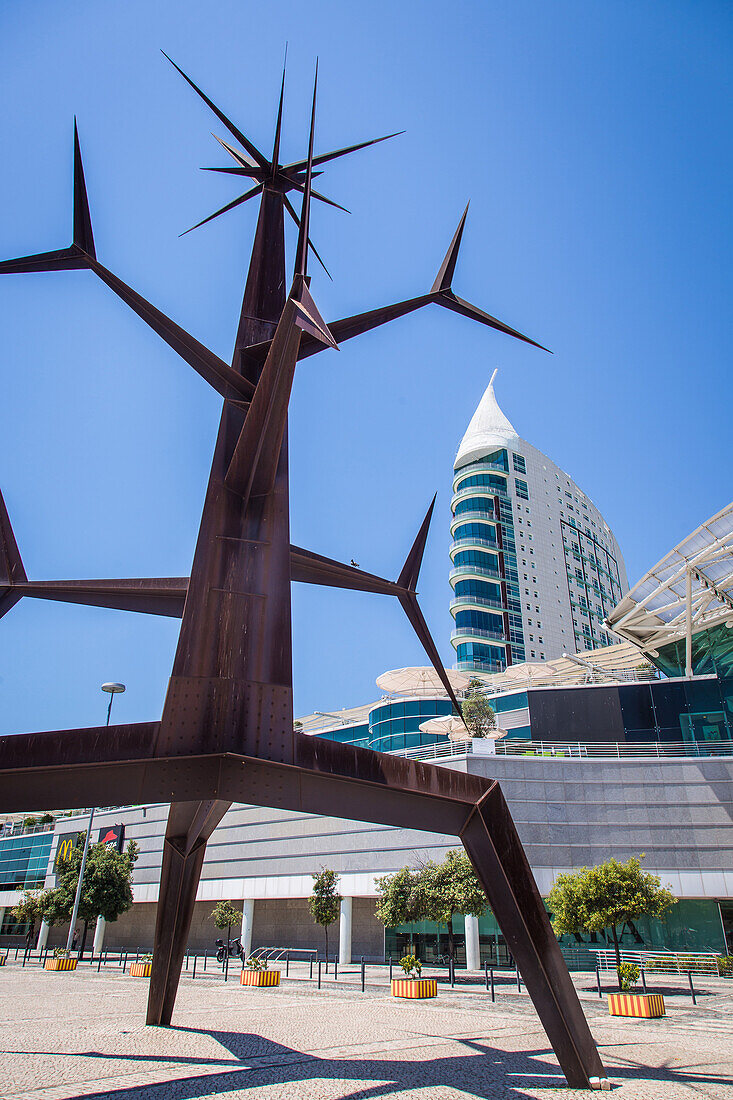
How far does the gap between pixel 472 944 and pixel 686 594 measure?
24.9 m

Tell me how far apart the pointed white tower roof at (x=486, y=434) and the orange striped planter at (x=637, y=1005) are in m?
107

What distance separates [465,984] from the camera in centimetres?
3002

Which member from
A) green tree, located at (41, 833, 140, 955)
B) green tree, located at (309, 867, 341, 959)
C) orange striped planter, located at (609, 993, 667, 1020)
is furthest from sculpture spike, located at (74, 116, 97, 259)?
green tree, located at (41, 833, 140, 955)

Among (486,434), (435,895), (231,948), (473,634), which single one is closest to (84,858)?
(231,948)

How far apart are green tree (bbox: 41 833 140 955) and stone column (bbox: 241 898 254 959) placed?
7595 millimetres

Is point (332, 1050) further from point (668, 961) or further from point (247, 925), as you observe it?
point (247, 925)

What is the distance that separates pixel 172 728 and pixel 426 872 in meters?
25.7

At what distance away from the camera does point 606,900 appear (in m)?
27.5

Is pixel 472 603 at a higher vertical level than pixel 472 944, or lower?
higher


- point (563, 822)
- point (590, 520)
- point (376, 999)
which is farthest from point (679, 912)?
point (590, 520)

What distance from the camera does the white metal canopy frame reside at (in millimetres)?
41531

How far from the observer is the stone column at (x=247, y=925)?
153 feet

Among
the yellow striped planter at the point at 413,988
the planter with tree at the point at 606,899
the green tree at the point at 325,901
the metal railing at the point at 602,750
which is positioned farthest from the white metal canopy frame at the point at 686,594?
the yellow striped planter at the point at 413,988

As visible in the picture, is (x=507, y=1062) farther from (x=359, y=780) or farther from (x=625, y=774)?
(x=625, y=774)
